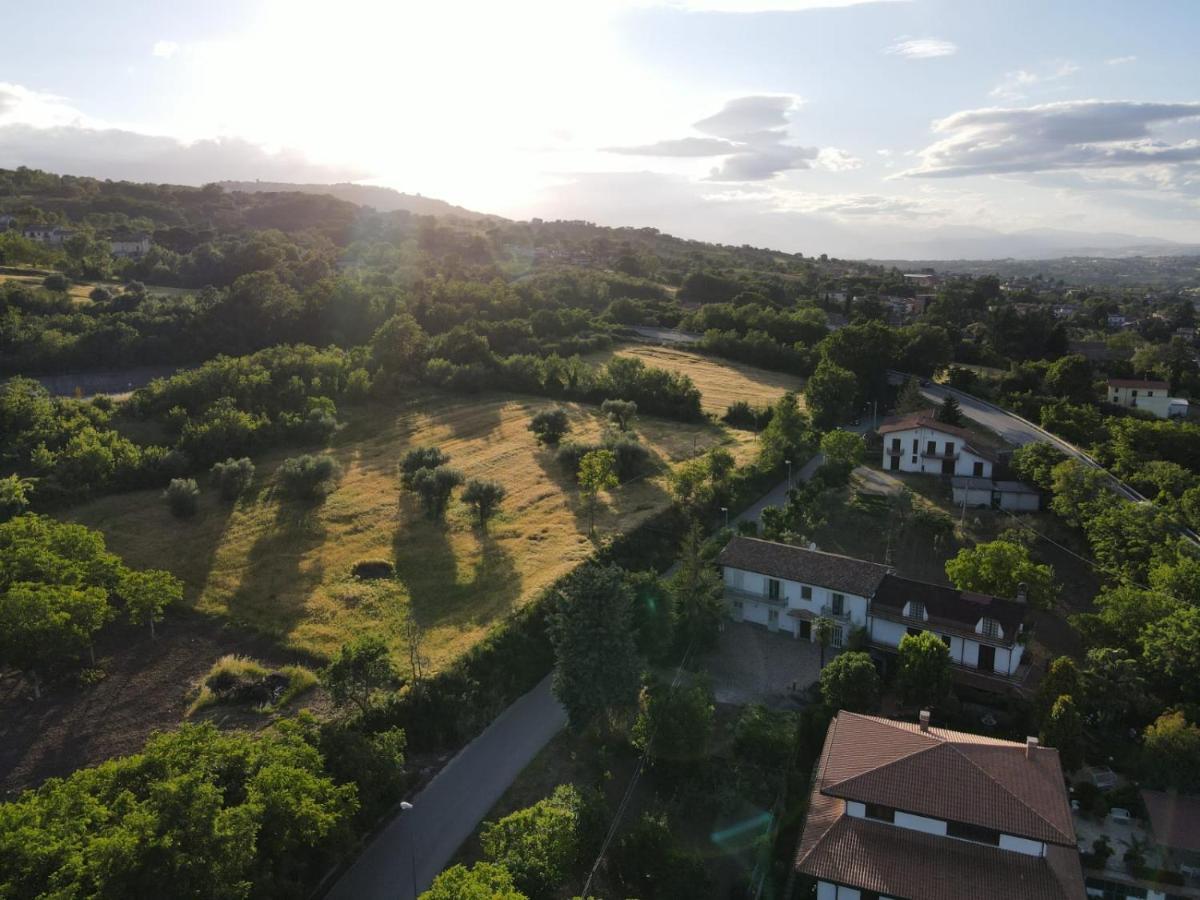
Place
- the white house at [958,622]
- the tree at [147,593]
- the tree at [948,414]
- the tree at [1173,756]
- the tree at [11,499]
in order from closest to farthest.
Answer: the tree at [1173,756] < the white house at [958,622] < the tree at [147,593] < the tree at [11,499] < the tree at [948,414]

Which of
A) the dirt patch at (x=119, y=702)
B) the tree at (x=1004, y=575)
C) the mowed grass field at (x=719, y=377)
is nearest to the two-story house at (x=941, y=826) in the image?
the tree at (x=1004, y=575)

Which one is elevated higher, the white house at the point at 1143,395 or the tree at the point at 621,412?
the white house at the point at 1143,395

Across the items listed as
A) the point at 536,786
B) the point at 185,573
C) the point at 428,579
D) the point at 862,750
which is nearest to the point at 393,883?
the point at 536,786

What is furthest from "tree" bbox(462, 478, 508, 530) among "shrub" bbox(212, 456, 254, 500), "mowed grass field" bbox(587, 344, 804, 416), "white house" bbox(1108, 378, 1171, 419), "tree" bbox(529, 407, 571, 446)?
"white house" bbox(1108, 378, 1171, 419)

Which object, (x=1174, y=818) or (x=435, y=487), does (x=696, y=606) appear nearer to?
(x=1174, y=818)

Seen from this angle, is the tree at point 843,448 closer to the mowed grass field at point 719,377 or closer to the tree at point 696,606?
the mowed grass field at point 719,377

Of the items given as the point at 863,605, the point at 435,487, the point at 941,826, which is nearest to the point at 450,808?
the point at 941,826
